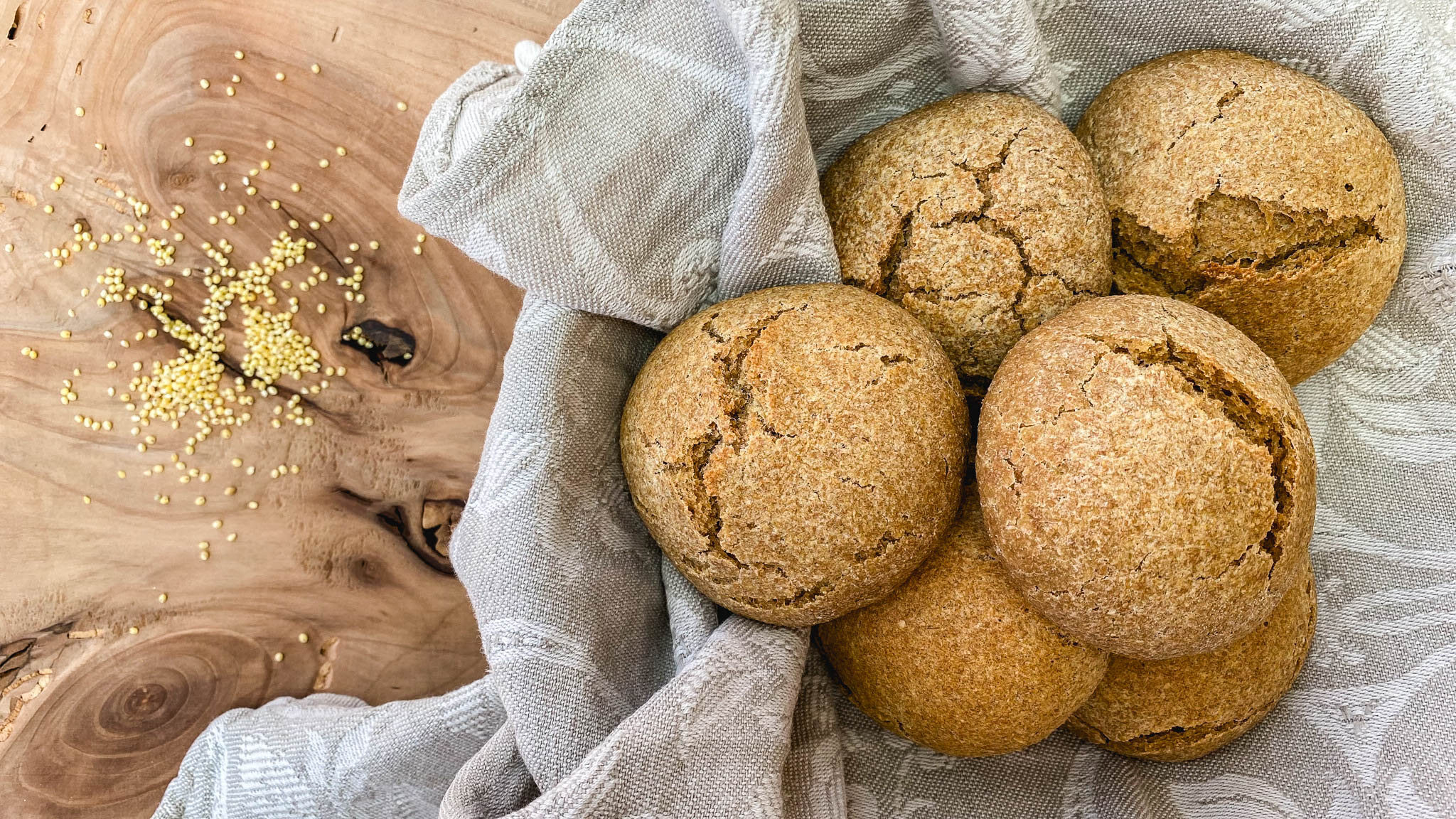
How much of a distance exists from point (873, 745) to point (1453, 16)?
1068mm

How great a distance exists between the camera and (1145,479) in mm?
775

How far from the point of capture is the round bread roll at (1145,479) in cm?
78

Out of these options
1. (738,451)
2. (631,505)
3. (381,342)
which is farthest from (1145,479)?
(381,342)

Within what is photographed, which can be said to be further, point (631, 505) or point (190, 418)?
point (190, 418)

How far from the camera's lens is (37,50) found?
1176 millimetres

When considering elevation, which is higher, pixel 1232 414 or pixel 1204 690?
pixel 1232 414

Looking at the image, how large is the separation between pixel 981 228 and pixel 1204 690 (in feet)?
1.81

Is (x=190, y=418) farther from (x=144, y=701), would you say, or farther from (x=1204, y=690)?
(x=1204, y=690)

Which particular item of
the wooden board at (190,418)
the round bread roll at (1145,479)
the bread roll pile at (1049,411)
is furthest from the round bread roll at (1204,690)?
the wooden board at (190,418)

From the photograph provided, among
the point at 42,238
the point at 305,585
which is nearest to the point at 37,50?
the point at 42,238

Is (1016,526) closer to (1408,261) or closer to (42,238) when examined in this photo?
(1408,261)

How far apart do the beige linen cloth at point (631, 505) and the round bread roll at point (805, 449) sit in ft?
0.33

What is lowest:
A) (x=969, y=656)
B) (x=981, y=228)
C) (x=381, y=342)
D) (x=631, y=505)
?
(x=969, y=656)

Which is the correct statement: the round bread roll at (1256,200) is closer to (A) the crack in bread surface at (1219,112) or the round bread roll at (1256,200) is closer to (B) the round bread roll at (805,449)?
(A) the crack in bread surface at (1219,112)
